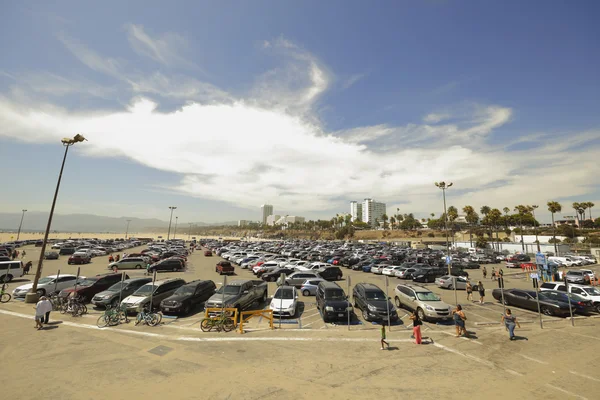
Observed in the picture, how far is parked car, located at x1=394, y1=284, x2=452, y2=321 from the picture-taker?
1536 centimetres

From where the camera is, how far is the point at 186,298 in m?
16.4

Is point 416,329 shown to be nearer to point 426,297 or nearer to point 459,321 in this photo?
point 459,321

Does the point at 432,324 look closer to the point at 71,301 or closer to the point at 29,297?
the point at 71,301

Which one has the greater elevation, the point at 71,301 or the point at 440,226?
the point at 440,226

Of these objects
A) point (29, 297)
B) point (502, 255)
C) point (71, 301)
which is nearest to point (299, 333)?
point (71, 301)

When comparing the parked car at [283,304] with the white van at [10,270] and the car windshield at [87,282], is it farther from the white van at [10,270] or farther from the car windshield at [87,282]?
the white van at [10,270]

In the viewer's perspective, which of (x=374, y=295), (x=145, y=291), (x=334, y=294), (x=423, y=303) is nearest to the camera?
(x=423, y=303)

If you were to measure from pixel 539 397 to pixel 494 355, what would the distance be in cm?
329

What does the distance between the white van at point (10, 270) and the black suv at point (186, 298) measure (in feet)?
70.8

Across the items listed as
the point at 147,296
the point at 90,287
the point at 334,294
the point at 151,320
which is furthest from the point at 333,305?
the point at 90,287

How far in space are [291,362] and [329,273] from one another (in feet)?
66.8

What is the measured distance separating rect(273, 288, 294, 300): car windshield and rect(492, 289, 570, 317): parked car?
16437mm

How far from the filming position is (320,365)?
991 cm

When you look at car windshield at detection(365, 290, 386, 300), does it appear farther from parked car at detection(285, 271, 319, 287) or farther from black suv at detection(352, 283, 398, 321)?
parked car at detection(285, 271, 319, 287)
